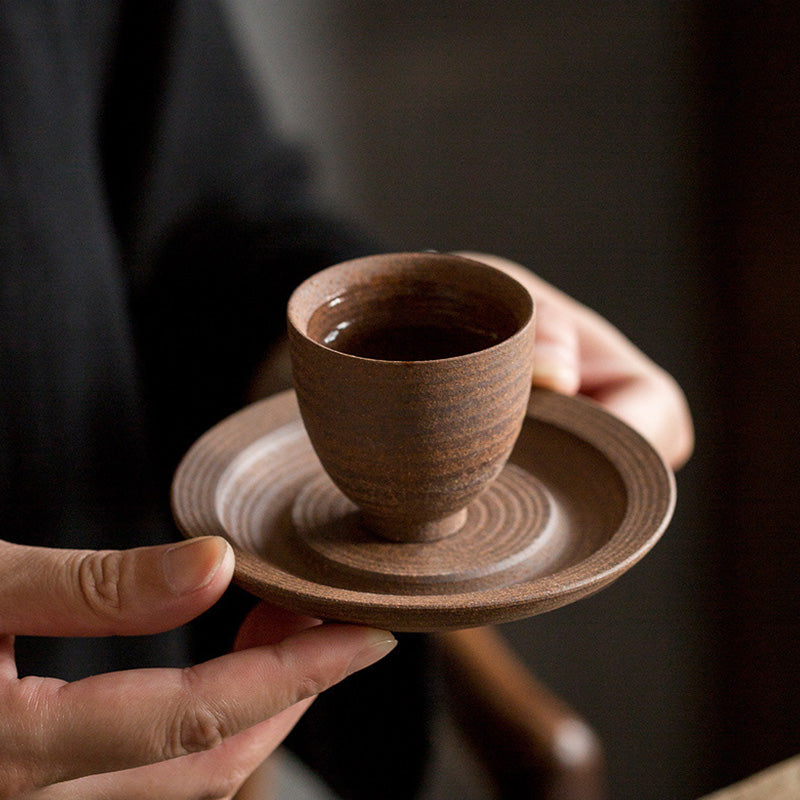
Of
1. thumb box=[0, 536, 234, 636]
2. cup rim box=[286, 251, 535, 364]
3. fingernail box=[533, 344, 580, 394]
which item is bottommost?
fingernail box=[533, 344, 580, 394]

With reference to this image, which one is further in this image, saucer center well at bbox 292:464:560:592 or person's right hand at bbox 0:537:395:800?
saucer center well at bbox 292:464:560:592

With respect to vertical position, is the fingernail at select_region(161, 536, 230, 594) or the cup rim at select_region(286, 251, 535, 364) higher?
the cup rim at select_region(286, 251, 535, 364)

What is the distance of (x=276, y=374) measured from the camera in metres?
0.99

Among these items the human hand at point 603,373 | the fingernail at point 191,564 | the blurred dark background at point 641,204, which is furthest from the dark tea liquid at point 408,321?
the blurred dark background at point 641,204

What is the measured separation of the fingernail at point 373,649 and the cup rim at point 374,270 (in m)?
0.16

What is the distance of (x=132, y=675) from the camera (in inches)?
20.7

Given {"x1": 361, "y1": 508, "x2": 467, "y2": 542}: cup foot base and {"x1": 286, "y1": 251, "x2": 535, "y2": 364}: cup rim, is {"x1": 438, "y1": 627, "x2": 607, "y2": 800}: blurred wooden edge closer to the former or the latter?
{"x1": 361, "y1": 508, "x2": 467, "y2": 542}: cup foot base

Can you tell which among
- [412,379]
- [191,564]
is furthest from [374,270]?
[191,564]

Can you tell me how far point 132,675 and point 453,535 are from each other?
0.26m

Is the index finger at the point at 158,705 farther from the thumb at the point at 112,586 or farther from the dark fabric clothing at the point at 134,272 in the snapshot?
the dark fabric clothing at the point at 134,272

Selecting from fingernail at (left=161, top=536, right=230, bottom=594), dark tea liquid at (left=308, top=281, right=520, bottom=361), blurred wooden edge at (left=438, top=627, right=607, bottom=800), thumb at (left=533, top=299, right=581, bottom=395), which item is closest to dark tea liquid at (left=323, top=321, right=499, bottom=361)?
dark tea liquid at (left=308, top=281, right=520, bottom=361)

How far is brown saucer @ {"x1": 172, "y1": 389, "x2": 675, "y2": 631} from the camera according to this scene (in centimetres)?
54

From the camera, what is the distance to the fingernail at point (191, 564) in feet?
1.66

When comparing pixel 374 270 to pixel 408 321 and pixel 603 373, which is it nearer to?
pixel 408 321
